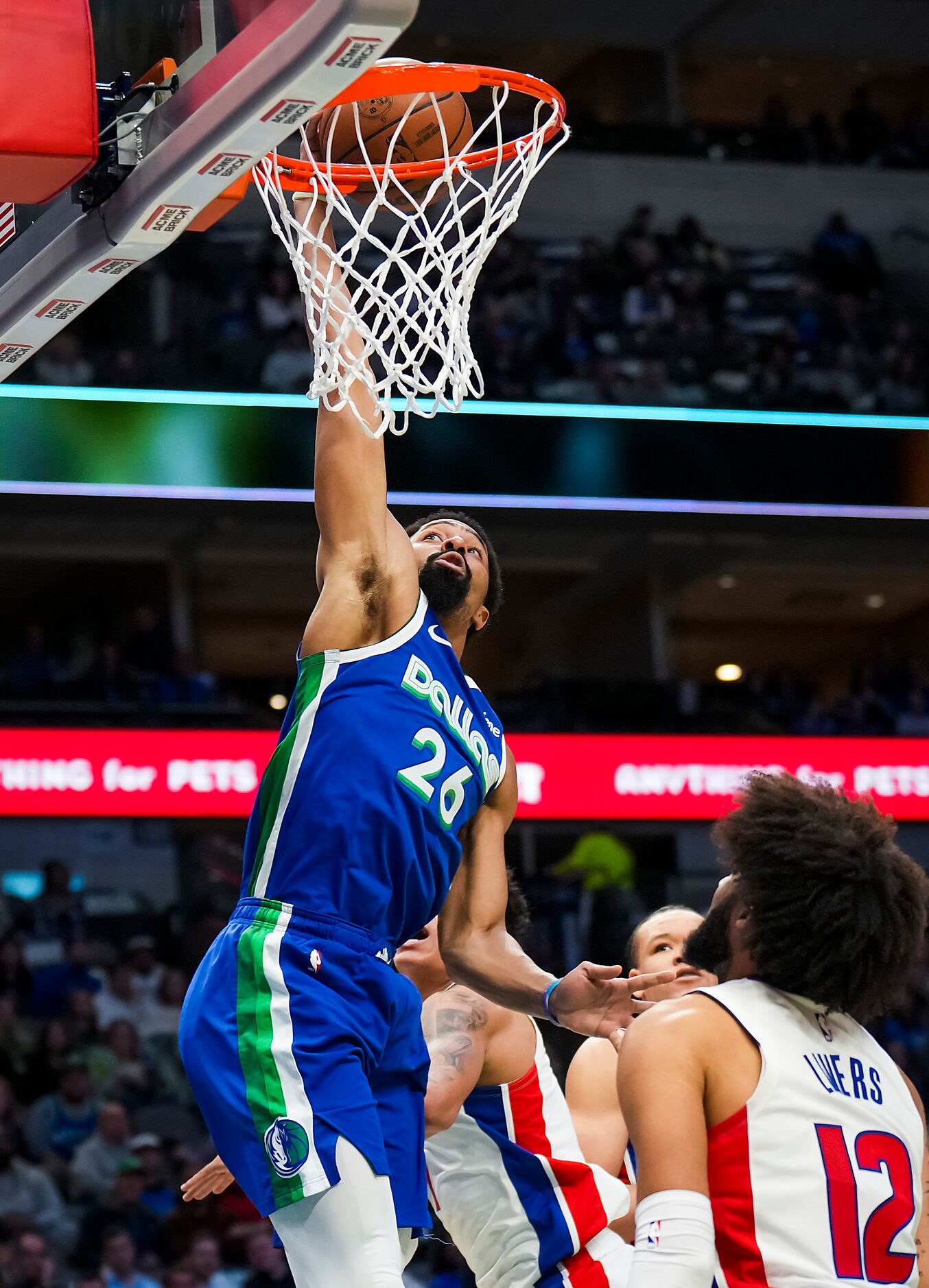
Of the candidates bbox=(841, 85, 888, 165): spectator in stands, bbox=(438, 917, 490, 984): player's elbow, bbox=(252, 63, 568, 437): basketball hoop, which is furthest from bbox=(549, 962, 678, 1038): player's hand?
bbox=(841, 85, 888, 165): spectator in stands

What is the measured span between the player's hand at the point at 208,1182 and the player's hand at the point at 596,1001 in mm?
810

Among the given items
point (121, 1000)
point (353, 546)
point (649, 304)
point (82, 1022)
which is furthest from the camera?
point (649, 304)

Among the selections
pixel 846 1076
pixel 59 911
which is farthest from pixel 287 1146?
pixel 59 911

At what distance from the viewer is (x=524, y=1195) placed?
354cm

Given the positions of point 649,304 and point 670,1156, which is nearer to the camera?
point 670,1156

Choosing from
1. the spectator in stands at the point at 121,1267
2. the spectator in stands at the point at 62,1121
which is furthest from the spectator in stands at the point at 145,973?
the spectator in stands at the point at 121,1267

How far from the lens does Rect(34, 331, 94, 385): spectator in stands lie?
1134 centimetres

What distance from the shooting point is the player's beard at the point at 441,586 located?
3.16 metres

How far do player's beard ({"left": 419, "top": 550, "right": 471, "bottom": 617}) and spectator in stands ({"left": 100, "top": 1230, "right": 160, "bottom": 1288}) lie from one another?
636 cm

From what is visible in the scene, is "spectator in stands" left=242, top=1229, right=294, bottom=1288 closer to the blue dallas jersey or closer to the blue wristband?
the blue wristband

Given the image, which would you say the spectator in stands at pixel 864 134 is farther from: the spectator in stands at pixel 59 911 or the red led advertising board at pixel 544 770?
the spectator in stands at pixel 59 911

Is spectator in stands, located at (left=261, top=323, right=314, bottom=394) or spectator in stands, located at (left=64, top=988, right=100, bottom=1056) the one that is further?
spectator in stands, located at (left=261, top=323, right=314, bottom=394)

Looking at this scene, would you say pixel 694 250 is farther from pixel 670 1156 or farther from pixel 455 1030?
pixel 670 1156

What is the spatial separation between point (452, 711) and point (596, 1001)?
0.58 metres
